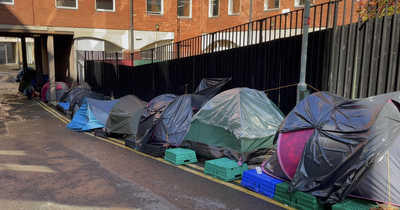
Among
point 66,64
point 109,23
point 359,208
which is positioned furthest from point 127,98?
point 66,64

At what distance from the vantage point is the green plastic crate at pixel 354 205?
4.58 meters

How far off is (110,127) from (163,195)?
5857mm

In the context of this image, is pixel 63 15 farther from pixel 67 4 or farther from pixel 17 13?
pixel 17 13

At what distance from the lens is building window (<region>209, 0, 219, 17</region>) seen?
24.2m

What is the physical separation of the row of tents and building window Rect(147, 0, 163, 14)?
53.2 ft

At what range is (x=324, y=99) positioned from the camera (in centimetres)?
588

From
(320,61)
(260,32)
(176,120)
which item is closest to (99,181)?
(176,120)

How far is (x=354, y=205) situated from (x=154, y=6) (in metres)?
21.8

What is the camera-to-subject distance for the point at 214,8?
2452cm

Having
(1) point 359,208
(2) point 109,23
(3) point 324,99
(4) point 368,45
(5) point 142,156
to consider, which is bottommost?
(5) point 142,156

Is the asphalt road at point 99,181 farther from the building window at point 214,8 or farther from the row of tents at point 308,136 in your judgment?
the building window at point 214,8

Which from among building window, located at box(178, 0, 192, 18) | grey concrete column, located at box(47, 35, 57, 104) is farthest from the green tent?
building window, located at box(178, 0, 192, 18)

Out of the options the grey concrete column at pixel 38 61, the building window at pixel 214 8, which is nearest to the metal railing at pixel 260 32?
the grey concrete column at pixel 38 61

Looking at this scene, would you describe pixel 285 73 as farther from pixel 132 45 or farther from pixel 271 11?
pixel 132 45
